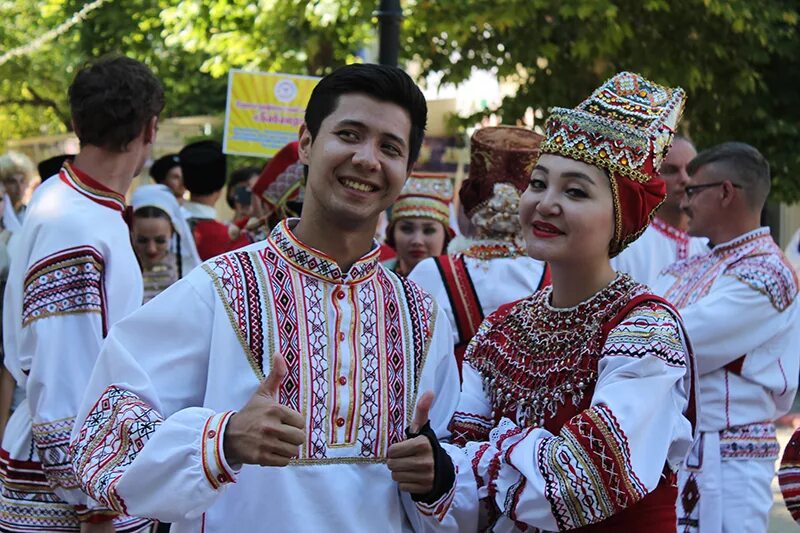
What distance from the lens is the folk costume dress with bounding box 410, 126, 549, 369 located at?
4426 mm

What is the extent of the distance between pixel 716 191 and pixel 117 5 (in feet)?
46.7

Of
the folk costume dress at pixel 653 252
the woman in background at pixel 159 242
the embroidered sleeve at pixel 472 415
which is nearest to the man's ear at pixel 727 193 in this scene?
the folk costume dress at pixel 653 252

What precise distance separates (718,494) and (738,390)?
1.40 feet

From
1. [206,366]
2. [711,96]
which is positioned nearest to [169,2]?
[711,96]

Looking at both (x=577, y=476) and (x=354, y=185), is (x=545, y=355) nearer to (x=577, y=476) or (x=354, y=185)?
(x=577, y=476)

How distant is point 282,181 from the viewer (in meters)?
6.05

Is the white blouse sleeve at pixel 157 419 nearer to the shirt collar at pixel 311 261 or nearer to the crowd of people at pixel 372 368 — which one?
the crowd of people at pixel 372 368

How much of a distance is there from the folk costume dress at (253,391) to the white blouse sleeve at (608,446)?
25 centimetres

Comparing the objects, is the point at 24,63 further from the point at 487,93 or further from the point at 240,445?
the point at 240,445

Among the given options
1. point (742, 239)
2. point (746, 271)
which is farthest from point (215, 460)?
point (742, 239)

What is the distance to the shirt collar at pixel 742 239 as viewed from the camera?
496cm

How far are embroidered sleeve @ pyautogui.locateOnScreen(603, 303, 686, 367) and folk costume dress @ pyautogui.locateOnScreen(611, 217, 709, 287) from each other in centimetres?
302

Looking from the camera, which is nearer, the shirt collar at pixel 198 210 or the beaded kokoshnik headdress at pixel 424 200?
the beaded kokoshnik headdress at pixel 424 200

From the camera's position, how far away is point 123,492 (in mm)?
2412
